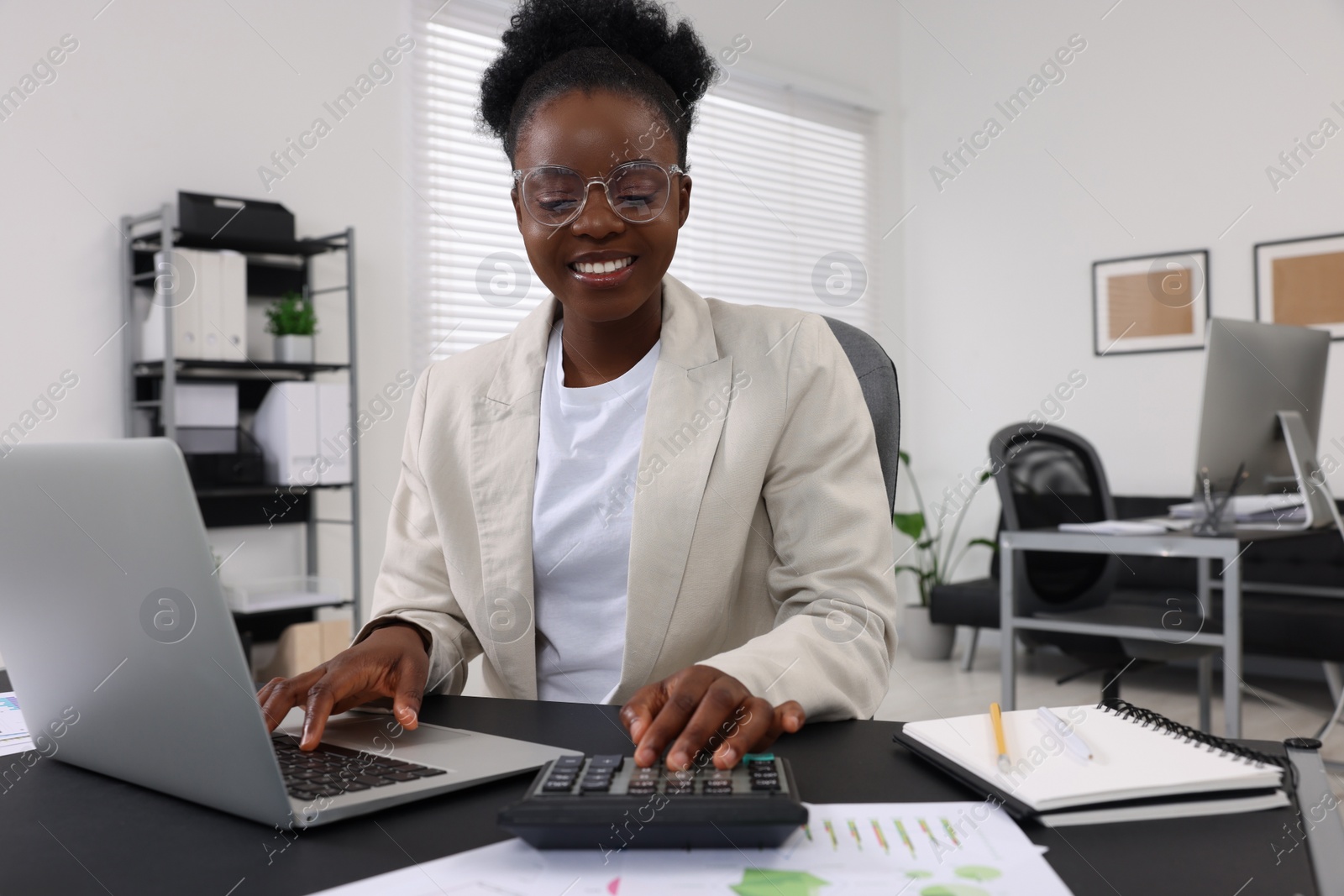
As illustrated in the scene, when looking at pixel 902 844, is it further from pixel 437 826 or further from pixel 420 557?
pixel 420 557

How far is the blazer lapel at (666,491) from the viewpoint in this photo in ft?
3.78

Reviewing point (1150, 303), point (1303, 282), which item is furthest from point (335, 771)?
point (1150, 303)

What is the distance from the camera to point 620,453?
128 cm

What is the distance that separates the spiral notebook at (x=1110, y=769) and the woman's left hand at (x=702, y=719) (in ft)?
0.39

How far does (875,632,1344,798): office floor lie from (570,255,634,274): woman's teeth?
101 inches

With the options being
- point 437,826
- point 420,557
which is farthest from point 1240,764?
point 420,557

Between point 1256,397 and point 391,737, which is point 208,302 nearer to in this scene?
point 391,737

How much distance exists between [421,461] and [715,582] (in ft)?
1.35

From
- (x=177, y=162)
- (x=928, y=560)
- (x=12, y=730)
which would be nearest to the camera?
(x=12, y=730)

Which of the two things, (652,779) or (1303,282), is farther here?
(1303,282)

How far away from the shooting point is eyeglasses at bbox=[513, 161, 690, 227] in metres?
1.16

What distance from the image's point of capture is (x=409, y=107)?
12.2 ft

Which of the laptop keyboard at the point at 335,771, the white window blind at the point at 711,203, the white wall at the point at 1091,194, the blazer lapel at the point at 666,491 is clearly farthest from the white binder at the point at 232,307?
the white wall at the point at 1091,194

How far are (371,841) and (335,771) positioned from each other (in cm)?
12
